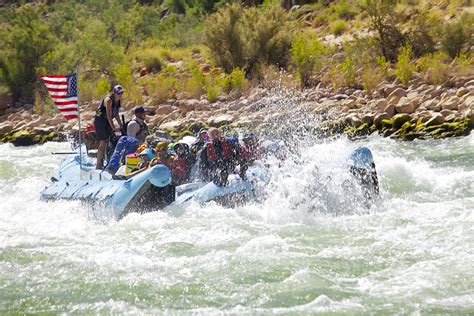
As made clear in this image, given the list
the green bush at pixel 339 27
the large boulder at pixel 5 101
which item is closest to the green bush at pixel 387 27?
the green bush at pixel 339 27

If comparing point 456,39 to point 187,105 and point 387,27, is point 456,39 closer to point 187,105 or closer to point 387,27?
point 387,27

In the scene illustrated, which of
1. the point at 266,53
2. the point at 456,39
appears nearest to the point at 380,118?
the point at 456,39

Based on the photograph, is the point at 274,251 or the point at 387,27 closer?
the point at 274,251

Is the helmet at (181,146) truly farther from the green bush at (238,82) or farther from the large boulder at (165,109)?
the green bush at (238,82)

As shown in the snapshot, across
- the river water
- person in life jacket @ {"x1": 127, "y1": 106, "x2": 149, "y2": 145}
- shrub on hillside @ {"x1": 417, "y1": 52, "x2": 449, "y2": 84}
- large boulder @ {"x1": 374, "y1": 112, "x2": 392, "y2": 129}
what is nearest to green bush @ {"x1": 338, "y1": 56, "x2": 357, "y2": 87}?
shrub on hillside @ {"x1": 417, "y1": 52, "x2": 449, "y2": 84}

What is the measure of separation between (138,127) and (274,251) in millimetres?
4277

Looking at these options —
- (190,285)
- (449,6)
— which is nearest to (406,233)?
(190,285)

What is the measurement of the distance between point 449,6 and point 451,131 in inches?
467

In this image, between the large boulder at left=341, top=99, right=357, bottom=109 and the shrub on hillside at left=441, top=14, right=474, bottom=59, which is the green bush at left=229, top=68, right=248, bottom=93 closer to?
the large boulder at left=341, top=99, right=357, bottom=109

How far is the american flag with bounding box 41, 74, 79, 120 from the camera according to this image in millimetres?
11414

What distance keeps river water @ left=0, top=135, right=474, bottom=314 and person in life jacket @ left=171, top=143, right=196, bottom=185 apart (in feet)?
3.03

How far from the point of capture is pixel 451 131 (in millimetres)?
15531

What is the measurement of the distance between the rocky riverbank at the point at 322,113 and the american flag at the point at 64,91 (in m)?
6.44

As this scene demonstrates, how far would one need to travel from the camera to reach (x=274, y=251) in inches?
297
